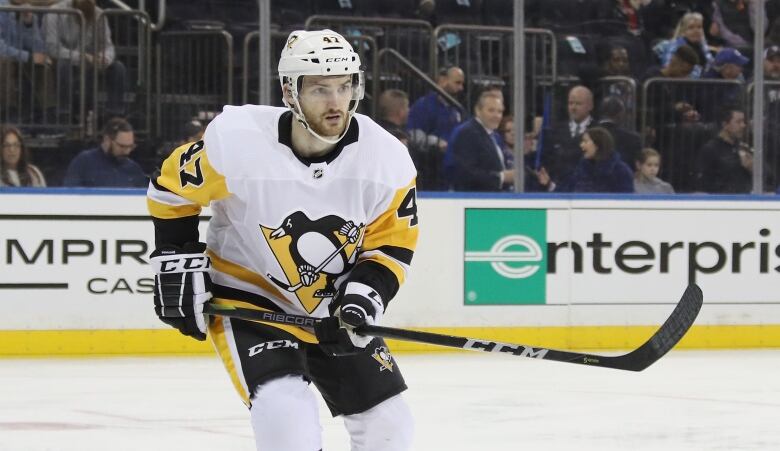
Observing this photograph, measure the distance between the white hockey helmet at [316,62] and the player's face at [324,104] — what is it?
1 cm

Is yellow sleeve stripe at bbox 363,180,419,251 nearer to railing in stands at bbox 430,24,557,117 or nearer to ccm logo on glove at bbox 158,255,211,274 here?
ccm logo on glove at bbox 158,255,211,274

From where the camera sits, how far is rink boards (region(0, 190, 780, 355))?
7.22 meters

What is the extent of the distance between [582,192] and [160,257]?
475 cm

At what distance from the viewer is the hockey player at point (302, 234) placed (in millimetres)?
3252

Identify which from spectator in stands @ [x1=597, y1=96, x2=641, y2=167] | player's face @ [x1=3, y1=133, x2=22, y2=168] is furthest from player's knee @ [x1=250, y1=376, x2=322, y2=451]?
spectator in stands @ [x1=597, y1=96, x2=641, y2=167]

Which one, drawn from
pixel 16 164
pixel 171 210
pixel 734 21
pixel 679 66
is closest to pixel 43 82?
pixel 16 164

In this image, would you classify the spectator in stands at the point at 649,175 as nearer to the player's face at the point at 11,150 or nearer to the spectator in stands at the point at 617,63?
the spectator in stands at the point at 617,63

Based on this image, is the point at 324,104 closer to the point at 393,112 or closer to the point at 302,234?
the point at 302,234

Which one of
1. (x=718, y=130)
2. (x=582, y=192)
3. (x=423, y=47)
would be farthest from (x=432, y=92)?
(x=718, y=130)

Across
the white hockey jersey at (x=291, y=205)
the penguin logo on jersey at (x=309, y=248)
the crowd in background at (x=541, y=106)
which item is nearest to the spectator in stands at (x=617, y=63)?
the crowd in background at (x=541, y=106)

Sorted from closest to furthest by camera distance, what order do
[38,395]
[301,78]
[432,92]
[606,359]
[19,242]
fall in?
[301,78] < [606,359] < [38,395] < [19,242] < [432,92]

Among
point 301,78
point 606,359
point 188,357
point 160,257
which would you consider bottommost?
point 188,357

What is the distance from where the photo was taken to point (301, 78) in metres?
3.26

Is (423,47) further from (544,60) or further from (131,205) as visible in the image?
(131,205)
